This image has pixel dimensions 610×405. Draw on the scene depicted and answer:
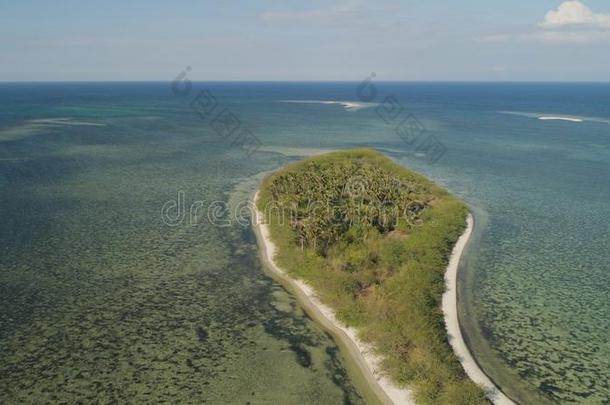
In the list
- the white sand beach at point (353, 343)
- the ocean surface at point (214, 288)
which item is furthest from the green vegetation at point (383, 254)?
the ocean surface at point (214, 288)

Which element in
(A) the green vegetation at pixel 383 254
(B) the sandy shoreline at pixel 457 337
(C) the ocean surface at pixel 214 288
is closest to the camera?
(B) the sandy shoreline at pixel 457 337

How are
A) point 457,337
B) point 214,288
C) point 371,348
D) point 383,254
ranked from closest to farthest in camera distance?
point 371,348
point 457,337
point 214,288
point 383,254

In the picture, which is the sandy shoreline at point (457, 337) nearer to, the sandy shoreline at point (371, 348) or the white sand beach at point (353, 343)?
the sandy shoreline at point (371, 348)

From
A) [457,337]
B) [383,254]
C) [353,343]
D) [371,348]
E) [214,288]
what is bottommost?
[353,343]

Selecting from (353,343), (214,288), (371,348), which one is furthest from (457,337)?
(214,288)

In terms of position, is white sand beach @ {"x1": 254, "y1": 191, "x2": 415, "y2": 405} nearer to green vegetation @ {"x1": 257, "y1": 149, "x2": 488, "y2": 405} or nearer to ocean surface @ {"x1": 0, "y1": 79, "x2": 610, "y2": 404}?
green vegetation @ {"x1": 257, "y1": 149, "x2": 488, "y2": 405}

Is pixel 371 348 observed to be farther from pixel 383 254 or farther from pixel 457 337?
pixel 383 254

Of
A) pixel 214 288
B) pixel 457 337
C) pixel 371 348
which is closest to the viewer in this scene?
pixel 371 348
